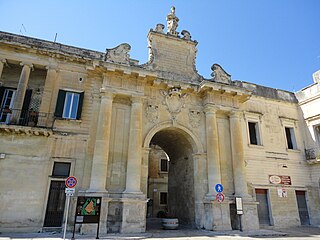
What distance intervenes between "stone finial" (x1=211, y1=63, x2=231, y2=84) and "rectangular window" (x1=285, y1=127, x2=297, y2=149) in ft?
20.9

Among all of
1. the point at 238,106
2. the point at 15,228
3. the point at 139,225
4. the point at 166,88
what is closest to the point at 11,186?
the point at 15,228

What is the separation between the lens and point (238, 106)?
14.3 metres

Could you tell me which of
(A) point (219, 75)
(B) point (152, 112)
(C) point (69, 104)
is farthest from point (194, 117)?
(C) point (69, 104)

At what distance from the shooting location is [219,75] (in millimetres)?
14430

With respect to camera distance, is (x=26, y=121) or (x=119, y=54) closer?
(x=26, y=121)

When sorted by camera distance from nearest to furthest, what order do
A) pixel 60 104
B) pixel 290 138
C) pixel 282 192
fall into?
1. pixel 60 104
2. pixel 282 192
3. pixel 290 138

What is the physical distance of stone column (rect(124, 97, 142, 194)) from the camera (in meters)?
10.8

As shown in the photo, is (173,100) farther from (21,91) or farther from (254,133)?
(21,91)

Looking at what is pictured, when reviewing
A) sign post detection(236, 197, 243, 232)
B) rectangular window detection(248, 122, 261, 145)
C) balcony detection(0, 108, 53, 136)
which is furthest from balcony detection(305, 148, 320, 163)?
balcony detection(0, 108, 53, 136)

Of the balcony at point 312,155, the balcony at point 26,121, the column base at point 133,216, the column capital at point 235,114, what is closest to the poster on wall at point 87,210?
the column base at point 133,216

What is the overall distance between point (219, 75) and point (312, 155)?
8.66m

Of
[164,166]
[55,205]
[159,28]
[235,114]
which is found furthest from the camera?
[164,166]

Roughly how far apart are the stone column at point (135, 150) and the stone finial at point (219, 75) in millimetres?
5317

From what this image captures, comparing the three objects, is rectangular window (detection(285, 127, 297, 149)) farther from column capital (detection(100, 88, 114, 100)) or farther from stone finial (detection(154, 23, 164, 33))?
column capital (detection(100, 88, 114, 100))
